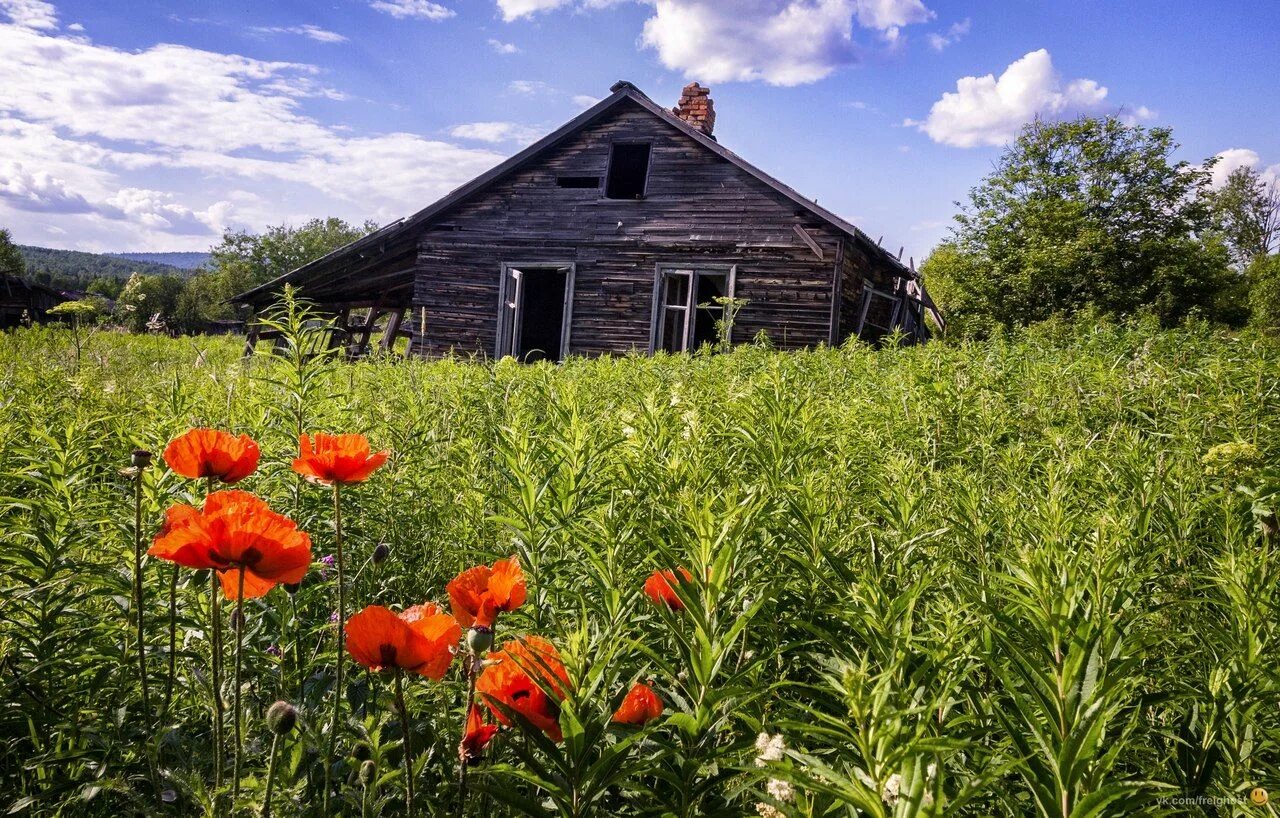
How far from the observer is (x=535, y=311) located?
20516 mm

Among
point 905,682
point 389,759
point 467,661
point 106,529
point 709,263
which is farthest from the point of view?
point 709,263

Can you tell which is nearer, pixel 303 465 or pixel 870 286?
pixel 303 465

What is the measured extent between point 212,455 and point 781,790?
133 centimetres

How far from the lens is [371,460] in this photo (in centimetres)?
157

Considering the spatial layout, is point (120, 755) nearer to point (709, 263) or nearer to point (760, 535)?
point (760, 535)

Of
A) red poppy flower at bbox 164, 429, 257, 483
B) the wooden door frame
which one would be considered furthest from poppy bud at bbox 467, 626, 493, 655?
the wooden door frame

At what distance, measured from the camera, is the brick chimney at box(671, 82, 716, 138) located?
59.2ft

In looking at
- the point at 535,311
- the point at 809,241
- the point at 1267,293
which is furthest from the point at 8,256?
the point at 1267,293

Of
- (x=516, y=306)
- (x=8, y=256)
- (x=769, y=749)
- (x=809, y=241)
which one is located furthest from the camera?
(x=8, y=256)

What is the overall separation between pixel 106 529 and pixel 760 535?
2.05 m

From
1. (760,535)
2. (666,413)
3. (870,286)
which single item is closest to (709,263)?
(870,286)

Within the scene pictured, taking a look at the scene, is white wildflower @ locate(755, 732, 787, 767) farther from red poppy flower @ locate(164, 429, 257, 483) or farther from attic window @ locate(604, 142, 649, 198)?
attic window @ locate(604, 142, 649, 198)

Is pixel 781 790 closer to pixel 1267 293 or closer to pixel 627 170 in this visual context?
pixel 627 170

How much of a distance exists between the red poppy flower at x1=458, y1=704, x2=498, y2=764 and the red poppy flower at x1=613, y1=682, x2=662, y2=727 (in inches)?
9.7
